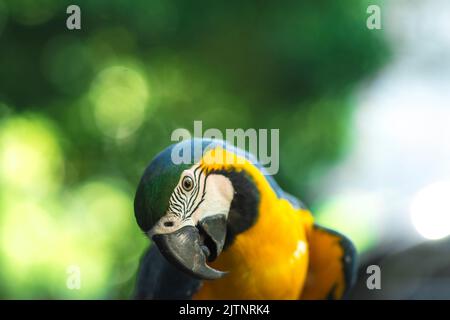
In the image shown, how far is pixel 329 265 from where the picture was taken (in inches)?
Result: 86.2

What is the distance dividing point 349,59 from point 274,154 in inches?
65.9

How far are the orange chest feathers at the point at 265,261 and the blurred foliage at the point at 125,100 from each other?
6.60 ft

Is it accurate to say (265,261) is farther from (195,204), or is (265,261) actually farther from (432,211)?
(432,211)

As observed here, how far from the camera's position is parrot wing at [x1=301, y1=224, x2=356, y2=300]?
2.15m

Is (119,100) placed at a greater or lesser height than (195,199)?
greater

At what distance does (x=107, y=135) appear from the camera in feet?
15.1

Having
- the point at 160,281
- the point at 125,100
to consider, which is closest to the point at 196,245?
the point at 160,281

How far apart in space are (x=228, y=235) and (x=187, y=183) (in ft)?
0.80

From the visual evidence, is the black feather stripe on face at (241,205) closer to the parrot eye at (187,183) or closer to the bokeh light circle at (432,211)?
the parrot eye at (187,183)

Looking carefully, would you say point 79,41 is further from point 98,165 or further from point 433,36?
point 433,36
